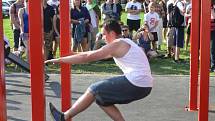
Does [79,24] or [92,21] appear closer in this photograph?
[79,24]

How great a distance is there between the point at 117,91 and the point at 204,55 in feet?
4.86

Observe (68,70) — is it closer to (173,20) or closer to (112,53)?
(112,53)

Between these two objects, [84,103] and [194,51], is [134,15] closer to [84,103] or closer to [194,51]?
[194,51]

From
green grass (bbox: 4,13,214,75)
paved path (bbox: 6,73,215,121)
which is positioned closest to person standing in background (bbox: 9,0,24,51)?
green grass (bbox: 4,13,214,75)

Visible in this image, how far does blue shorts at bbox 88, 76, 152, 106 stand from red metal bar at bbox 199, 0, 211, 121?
3.64 feet

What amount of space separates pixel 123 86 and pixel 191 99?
259 cm

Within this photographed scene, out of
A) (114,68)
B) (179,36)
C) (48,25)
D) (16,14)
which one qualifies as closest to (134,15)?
(179,36)

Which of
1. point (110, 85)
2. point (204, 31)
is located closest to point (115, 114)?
point (110, 85)

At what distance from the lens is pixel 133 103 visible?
360 inches

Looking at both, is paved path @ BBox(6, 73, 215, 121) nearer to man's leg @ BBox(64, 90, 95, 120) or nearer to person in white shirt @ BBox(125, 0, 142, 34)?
man's leg @ BBox(64, 90, 95, 120)

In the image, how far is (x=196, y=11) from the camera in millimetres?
8086

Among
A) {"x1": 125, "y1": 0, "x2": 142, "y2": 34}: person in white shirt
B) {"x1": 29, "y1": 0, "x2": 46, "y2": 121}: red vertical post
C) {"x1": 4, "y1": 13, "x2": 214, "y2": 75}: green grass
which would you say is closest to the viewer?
{"x1": 29, "y1": 0, "x2": 46, "y2": 121}: red vertical post

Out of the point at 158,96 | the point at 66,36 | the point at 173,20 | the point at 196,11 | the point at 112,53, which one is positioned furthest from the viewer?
the point at 173,20

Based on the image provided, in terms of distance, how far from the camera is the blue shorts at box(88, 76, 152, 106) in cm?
618
